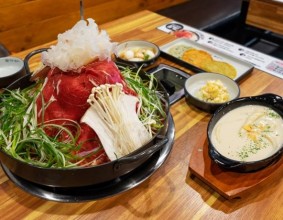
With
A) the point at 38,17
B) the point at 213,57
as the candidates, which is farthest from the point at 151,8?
the point at 213,57

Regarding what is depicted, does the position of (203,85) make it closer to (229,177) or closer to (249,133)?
(249,133)

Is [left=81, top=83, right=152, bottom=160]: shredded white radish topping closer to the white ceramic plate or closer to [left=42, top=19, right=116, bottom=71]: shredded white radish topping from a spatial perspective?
[left=42, top=19, right=116, bottom=71]: shredded white radish topping

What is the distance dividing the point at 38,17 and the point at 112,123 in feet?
8.18

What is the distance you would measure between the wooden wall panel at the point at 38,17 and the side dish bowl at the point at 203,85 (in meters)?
2.12

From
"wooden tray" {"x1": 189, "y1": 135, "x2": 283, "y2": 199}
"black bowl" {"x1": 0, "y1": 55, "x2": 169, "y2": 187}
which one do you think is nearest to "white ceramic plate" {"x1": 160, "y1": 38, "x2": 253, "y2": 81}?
"wooden tray" {"x1": 189, "y1": 135, "x2": 283, "y2": 199}

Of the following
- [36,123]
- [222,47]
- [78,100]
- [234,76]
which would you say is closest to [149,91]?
[78,100]

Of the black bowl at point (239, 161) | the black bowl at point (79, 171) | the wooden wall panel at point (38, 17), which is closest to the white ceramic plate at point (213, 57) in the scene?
the black bowl at point (239, 161)

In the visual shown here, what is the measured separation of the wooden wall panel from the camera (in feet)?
9.53

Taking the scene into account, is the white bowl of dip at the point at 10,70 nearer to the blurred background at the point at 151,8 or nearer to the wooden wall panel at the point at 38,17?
the blurred background at the point at 151,8

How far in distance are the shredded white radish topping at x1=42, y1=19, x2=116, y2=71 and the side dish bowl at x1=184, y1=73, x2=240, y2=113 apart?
1.83 feet

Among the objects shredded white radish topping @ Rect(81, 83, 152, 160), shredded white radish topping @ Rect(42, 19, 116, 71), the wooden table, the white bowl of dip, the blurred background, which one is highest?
shredded white radish topping @ Rect(42, 19, 116, 71)

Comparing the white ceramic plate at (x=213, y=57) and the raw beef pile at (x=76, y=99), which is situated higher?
the raw beef pile at (x=76, y=99)

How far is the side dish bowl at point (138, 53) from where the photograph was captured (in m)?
1.77

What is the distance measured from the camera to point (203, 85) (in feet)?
5.32
